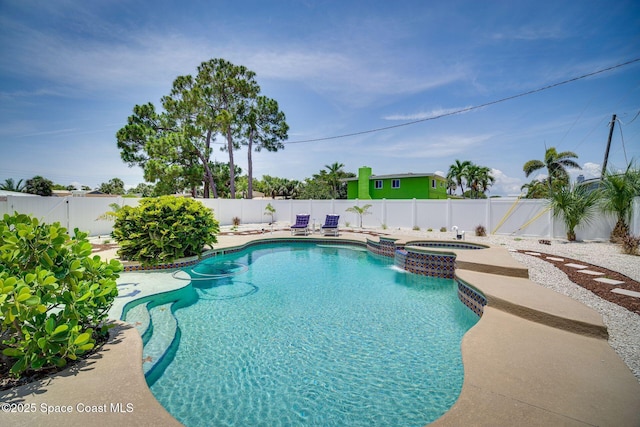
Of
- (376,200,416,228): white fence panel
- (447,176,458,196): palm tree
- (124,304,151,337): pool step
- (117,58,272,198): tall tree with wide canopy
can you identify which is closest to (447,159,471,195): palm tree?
(447,176,458,196): palm tree

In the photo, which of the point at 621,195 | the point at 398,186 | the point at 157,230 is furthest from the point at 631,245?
the point at 398,186

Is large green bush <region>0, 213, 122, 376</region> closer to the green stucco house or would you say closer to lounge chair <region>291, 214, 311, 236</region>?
lounge chair <region>291, 214, 311, 236</region>

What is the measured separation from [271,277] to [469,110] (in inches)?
555

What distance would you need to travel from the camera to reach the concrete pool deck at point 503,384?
5.98 ft

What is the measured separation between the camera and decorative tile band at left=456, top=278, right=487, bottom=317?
4477mm

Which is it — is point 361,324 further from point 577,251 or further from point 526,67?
point 526,67

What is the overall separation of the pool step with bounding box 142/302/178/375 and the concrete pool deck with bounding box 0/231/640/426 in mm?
403

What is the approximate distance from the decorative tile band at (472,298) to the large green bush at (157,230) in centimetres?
683

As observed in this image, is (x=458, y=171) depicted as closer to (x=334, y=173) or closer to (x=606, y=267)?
(x=334, y=173)

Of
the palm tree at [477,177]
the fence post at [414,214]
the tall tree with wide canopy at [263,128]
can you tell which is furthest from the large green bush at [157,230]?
the palm tree at [477,177]

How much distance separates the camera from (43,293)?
2.13 meters

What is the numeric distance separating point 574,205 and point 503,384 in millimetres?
11731

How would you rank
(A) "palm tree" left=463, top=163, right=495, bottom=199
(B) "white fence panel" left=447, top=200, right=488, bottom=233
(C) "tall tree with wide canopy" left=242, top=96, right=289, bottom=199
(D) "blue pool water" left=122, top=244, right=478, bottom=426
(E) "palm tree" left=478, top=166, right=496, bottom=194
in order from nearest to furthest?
(D) "blue pool water" left=122, top=244, right=478, bottom=426
(B) "white fence panel" left=447, top=200, right=488, bottom=233
(C) "tall tree with wide canopy" left=242, top=96, right=289, bottom=199
(A) "palm tree" left=463, top=163, right=495, bottom=199
(E) "palm tree" left=478, top=166, right=496, bottom=194

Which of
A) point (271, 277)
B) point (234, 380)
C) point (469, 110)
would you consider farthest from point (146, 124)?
point (234, 380)
